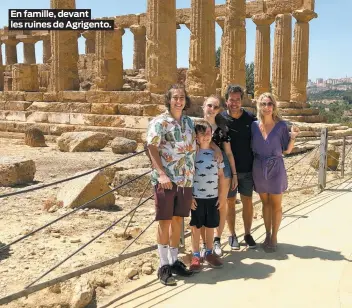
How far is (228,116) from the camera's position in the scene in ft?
15.2

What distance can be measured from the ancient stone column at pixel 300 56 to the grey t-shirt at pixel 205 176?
20.2 metres

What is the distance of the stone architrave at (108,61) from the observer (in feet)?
59.4

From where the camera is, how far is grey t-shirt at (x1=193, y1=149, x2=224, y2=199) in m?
4.16

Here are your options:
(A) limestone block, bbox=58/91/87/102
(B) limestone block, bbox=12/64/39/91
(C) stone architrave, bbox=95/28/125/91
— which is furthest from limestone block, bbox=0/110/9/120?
(C) stone architrave, bbox=95/28/125/91

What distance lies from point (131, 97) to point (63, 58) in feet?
16.5

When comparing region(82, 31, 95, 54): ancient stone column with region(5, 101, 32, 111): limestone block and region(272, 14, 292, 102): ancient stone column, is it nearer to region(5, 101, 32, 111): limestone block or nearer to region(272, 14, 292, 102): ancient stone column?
region(5, 101, 32, 111): limestone block

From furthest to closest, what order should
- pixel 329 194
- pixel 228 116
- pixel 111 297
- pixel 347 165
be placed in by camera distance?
pixel 347 165
pixel 329 194
pixel 228 116
pixel 111 297

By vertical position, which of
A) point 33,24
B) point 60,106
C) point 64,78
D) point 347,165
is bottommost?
point 347,165

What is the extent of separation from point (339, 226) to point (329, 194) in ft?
7.24

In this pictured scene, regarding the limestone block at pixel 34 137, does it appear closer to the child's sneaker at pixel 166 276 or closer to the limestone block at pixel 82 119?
the limestone block at pixel 82 119

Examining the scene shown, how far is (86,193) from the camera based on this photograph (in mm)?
7098

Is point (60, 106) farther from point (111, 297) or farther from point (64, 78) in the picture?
point (111, 297)

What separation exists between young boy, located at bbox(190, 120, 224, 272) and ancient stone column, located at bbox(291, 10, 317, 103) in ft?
66.2

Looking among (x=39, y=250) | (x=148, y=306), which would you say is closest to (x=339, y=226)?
(x=148, y=306)
